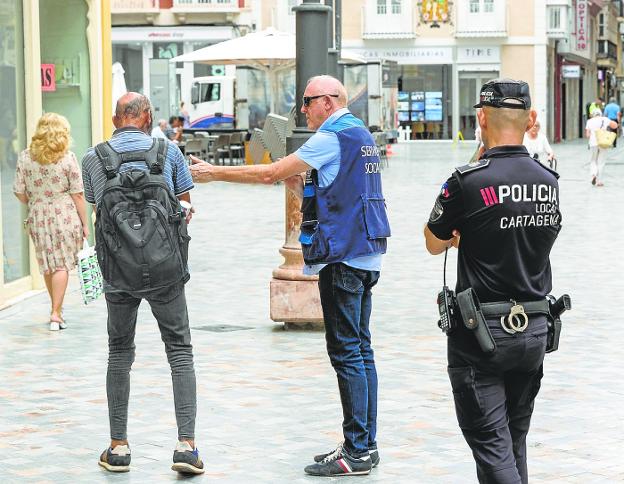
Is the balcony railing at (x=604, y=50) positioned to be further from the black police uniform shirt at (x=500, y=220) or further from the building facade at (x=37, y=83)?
the black police uniform shirt at (x=500, y=220)

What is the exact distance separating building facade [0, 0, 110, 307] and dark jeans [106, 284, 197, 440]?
5.43m

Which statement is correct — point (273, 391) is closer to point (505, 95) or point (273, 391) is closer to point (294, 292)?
point (294, 292)

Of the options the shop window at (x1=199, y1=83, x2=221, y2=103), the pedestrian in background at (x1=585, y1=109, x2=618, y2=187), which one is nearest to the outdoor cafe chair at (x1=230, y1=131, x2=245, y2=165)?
the shop window at (x1=199, y1=83, x2=221, y2=103)

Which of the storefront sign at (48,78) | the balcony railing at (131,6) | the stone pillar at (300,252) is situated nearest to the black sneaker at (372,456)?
the stone pillar at (300,252)

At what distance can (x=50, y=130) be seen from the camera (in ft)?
33.3

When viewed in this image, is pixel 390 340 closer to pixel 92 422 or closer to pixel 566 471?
pixel 92 422

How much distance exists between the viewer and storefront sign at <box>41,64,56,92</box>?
13719mm

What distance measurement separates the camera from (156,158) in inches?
238

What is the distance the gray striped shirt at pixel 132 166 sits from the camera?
6059mm

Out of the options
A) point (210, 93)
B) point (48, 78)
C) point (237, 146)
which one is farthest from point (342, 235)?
point (210, 93)

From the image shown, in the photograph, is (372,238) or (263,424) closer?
(372,238)

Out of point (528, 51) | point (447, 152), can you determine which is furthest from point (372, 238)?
point (528, 51)

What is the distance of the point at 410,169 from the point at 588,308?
2308 cm

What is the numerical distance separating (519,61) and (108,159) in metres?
54.2
